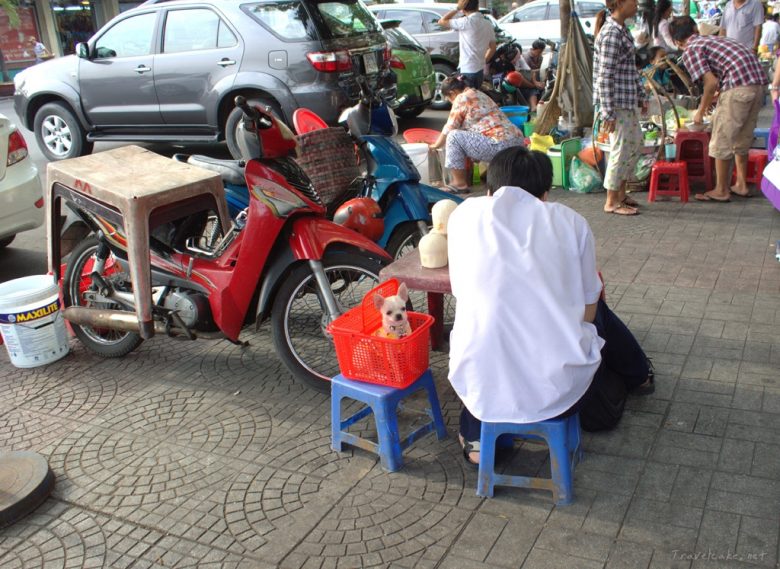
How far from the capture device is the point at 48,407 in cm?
418

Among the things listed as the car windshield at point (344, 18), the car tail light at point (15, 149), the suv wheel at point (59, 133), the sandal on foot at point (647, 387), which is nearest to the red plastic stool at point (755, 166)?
the sandal on foot at point (647, 387)

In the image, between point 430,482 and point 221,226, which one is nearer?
point 430,482

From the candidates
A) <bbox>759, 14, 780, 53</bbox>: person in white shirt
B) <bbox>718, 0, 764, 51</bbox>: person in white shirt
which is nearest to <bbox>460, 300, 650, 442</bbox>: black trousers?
<bbox>718, 0, 764, 51</bbox>: person in white shirt

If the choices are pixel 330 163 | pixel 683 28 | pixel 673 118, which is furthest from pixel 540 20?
pixel 330 163

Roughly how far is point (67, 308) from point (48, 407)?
0.73 metres

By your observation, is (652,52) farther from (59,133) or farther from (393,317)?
(393,317)

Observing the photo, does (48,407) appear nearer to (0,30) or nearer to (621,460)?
(621,460)

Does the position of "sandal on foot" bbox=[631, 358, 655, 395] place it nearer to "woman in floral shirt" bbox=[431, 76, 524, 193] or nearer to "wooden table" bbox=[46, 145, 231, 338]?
"wooden table" bbox=[46, 145, 231, 338]

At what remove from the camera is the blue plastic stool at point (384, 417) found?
10.6 feet

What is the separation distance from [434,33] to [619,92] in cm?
813

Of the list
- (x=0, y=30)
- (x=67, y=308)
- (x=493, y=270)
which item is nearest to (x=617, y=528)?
(x=493, y=270)

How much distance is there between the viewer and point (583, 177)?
7.55 meters

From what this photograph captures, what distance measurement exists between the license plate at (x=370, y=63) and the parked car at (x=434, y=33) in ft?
15.0

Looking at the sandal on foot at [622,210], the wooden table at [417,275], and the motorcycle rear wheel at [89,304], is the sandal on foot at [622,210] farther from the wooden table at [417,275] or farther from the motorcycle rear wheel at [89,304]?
the motorcycle rear wheel at [89,304]
